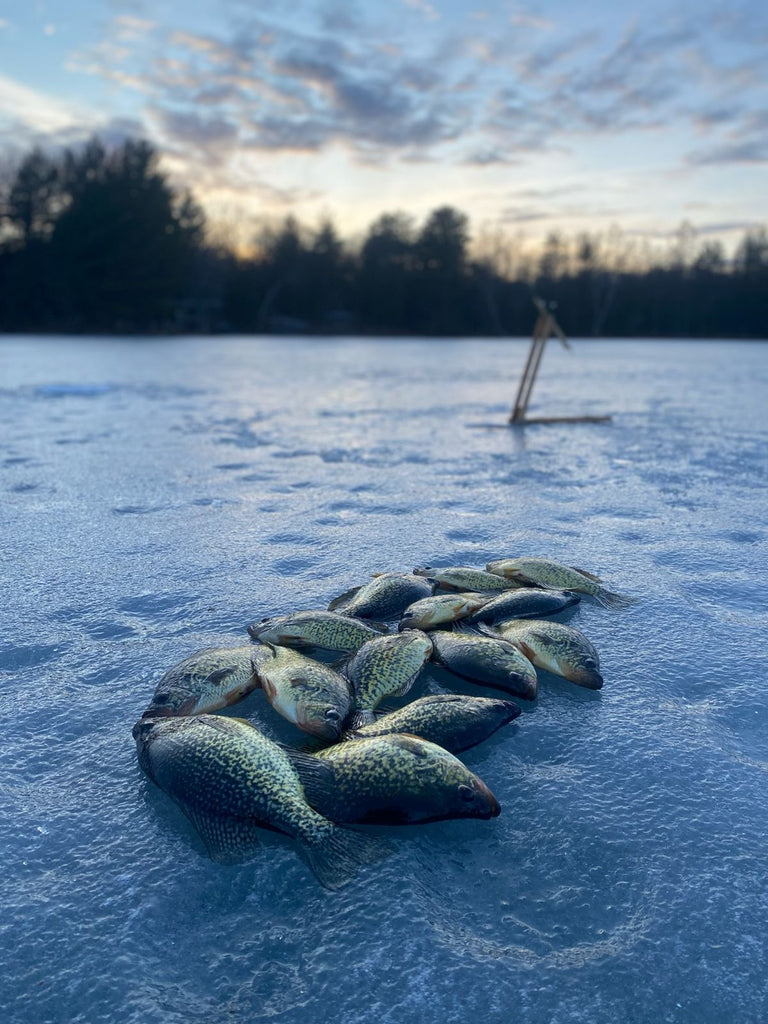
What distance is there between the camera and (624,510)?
6371 millimetres

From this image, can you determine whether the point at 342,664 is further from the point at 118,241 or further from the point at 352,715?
the point at 118,241

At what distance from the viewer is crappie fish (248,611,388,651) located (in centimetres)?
322

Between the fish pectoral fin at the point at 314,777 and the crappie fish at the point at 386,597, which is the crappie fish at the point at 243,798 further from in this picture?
the crappie fish at the point at 386,597

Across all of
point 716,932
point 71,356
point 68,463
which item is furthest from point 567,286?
point 716,932

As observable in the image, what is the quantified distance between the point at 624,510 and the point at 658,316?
79.6 meters

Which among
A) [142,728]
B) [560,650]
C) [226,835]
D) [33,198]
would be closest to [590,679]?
[560,650]

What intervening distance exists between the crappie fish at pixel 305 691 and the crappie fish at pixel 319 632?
254 mm

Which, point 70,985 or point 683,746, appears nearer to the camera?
point 70,985

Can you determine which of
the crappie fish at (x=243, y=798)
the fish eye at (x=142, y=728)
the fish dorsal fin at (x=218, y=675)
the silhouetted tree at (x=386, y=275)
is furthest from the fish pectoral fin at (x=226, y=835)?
the silhouetted tree at (x=386, y=275)

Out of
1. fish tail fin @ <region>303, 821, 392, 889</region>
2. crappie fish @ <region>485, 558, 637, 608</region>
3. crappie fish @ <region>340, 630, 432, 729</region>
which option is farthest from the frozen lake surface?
crappie fish @ <region>340, 630, 432, 729</region>

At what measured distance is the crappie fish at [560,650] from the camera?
3.04m

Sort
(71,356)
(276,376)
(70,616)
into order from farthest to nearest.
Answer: (71,356) → (276,376) → (70,616)

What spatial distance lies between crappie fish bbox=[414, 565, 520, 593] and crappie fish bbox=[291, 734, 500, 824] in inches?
70.0

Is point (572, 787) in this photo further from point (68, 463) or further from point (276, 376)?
point (276, 376)
